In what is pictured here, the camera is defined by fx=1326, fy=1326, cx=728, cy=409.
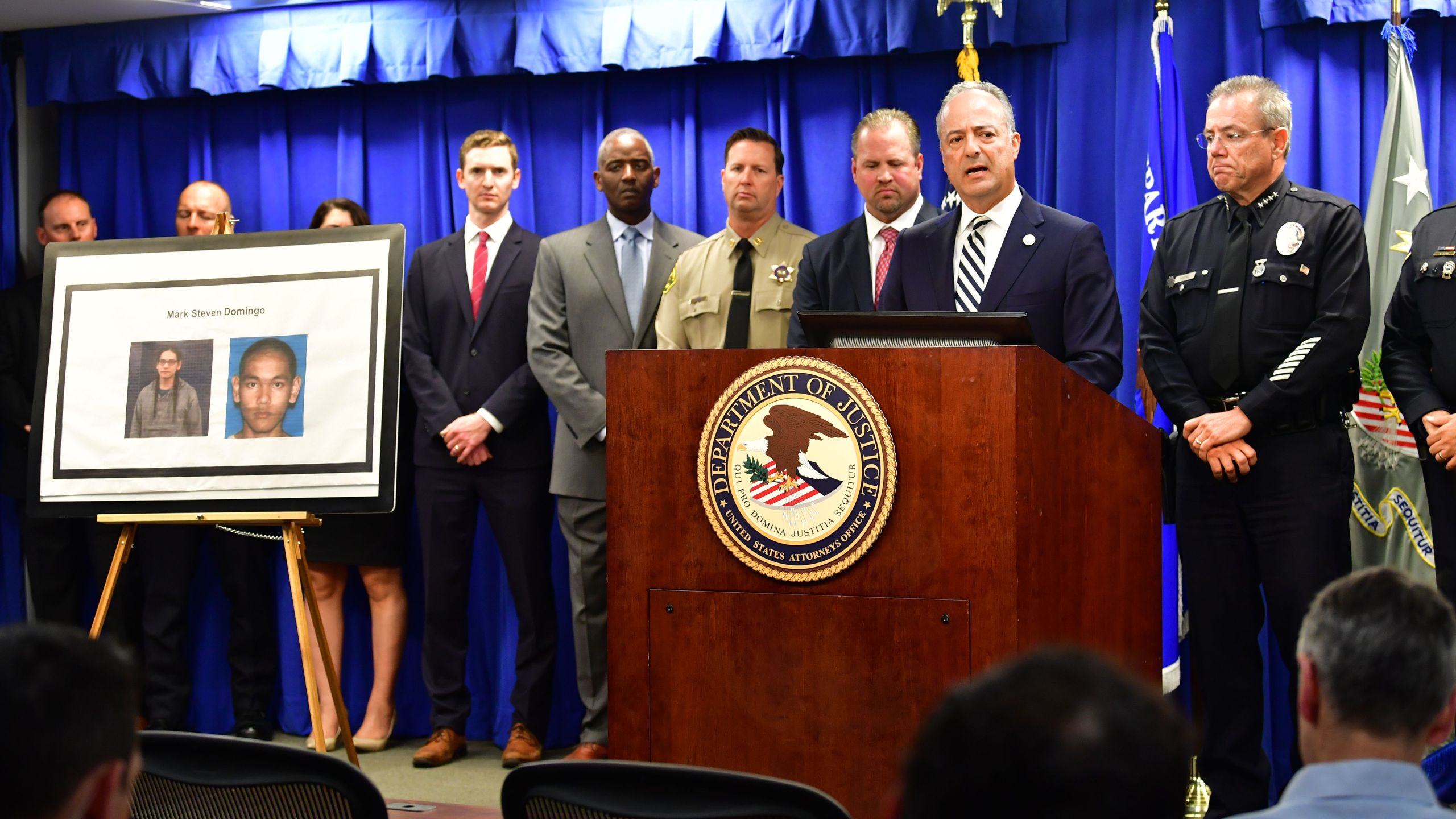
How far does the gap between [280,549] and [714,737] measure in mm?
3423

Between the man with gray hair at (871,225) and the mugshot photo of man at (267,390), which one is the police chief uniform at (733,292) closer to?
the man with gray hair at (871,225)

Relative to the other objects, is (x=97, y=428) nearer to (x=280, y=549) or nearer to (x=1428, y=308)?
(x=280, y=549)

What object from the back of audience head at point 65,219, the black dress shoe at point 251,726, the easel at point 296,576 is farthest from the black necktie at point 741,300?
the back of audience head at point 65,219

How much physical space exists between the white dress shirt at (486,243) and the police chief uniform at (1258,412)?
2266mm

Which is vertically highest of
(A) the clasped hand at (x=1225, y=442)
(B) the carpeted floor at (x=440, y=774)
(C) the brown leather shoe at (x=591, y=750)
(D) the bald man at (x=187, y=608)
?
(A) the clasped hand at (x=1225, y=442)

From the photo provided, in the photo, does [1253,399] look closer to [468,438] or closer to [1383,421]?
[1383,421]

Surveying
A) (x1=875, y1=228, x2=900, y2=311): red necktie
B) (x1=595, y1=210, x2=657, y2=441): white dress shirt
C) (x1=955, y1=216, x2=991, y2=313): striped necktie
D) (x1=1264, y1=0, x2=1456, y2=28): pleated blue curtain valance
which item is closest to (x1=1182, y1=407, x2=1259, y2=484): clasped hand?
(x1=955, y1=216, x2=991, y2=313): striped necktie

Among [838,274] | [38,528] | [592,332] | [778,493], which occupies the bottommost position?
[38,528]

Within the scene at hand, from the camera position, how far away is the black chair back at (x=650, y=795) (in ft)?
4.20

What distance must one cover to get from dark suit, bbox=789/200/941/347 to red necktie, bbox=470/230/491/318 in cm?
131

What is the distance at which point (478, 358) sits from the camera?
461cm

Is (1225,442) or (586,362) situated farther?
(586,362)

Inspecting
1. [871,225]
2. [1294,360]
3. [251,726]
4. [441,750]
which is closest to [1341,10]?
[1294,360]

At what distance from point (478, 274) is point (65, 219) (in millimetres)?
1781
